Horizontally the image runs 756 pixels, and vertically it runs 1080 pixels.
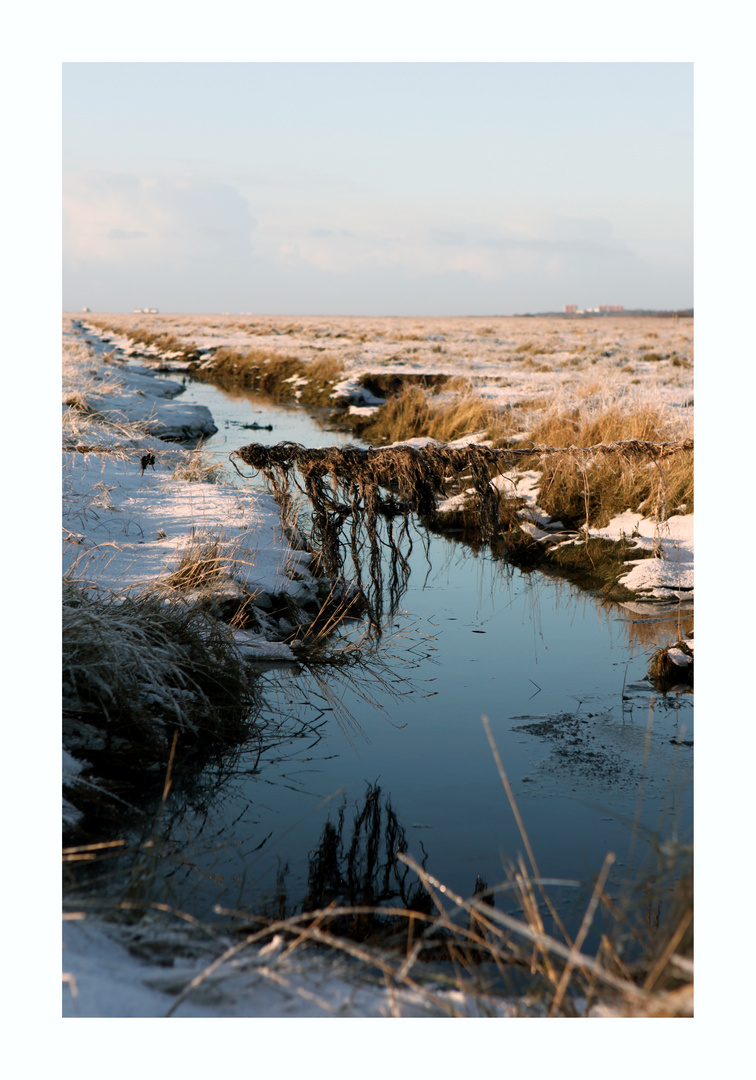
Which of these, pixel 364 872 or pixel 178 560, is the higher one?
pixel 178 560

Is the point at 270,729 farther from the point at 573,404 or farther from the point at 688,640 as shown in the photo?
the point at 573,404

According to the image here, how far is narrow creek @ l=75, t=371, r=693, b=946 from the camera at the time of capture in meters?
3.71

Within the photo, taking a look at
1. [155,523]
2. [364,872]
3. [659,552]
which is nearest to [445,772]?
[364,872]

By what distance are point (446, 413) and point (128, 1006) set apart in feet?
40.2

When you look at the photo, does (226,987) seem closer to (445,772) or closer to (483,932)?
(483,932)

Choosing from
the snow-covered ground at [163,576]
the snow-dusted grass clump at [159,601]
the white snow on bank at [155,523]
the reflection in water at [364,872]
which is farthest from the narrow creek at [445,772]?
the white snow on bank at [155,523]

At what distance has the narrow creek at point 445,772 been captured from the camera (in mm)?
3711

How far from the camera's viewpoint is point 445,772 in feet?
15.2

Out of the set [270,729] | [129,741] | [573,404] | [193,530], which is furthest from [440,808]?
[573,404]

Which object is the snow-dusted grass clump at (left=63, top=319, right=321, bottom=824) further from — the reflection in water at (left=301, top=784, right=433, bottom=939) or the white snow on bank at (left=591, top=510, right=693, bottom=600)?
the white snow on bank at (left=591, top=510, right=693, bottom=600)

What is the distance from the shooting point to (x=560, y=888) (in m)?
3.63

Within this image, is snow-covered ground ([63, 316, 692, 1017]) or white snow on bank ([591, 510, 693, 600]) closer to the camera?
snow-covered ground ([63, 316, 692, 1017])

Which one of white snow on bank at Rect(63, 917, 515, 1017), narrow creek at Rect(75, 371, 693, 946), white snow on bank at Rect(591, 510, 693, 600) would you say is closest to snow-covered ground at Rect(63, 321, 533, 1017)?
white snow on bank at Rect(63, 917, 515, 1017)

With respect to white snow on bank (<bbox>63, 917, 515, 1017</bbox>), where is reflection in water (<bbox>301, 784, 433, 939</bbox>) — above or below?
below
